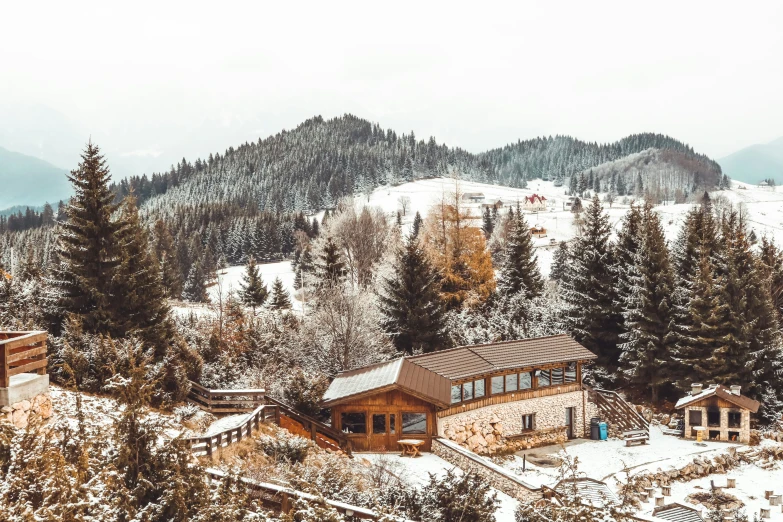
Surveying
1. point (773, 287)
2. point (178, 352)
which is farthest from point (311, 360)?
point (773, 287)

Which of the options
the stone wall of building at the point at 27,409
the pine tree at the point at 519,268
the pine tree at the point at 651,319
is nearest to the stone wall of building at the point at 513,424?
the pine tree at the point at 651,319

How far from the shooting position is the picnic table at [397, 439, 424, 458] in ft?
72.2

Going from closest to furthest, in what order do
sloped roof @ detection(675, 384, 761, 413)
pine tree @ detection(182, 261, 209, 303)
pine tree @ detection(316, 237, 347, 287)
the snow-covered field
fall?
sloped roof @ detection(675, 384, 761, 413), pine tree @ detection(316, 237, 347, 287), pine tree @ detection(182, 261, 209, 303), the snow-covered field

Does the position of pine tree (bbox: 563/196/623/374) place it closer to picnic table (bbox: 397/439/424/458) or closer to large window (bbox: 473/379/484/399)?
large window (bbox: 473/379/484/399)

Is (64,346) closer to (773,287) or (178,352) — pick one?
(178,352)

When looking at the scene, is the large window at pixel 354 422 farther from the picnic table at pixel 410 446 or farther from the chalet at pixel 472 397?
the picnic table at pixel 410 446

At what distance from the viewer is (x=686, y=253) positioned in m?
34.5

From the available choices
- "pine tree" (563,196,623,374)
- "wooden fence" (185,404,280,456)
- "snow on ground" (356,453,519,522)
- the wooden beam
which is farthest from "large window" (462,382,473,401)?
the wooden beam

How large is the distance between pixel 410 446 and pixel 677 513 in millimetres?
9260

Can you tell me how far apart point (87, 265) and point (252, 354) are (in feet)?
31.8

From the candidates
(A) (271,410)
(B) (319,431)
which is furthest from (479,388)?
(A) (271,410)

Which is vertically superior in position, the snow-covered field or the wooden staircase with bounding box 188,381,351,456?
the snow-covered field

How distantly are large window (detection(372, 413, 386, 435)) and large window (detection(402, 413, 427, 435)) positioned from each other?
31.3 inches

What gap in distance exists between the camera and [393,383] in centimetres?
2169
